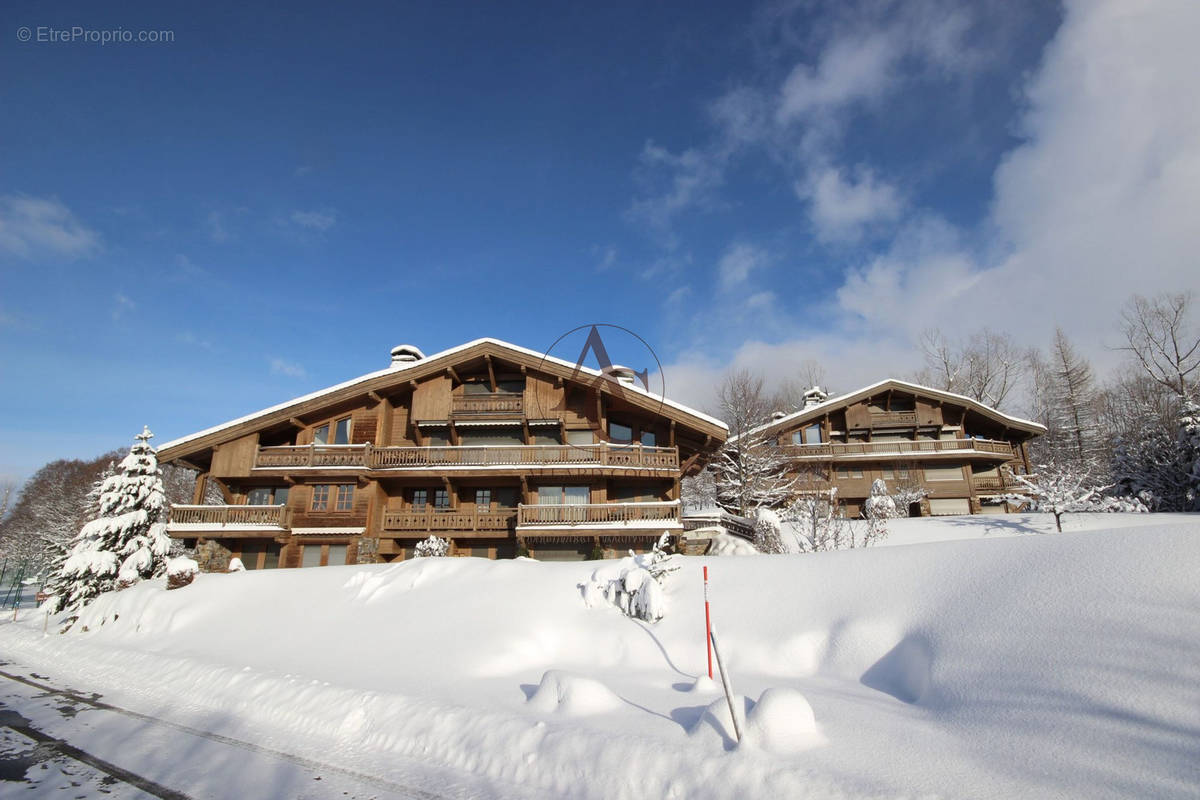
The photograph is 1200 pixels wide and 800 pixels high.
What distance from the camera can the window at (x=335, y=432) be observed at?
2570 centimetres

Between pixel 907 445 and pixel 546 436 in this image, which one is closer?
pixel 546 436

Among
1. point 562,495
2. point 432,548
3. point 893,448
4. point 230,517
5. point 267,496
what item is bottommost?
point 432,548

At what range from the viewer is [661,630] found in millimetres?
9664

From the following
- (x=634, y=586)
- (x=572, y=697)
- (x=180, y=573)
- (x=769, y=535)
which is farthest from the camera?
(x=769, y=535)

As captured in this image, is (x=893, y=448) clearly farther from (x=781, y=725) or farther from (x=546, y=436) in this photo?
(x=781, y=725)

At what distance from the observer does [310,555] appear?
23.9 m

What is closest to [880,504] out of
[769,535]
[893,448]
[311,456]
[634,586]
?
[893,448]

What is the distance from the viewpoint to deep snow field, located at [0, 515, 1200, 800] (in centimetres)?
503

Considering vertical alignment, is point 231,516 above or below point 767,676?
above

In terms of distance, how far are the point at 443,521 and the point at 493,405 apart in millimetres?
5466

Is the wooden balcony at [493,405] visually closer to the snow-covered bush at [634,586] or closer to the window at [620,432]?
the window at [620,432]

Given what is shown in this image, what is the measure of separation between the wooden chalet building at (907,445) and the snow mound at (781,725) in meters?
25.0

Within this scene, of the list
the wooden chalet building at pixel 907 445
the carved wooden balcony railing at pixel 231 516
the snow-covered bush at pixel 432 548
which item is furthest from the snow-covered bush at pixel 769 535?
the carved wooden balcony railing at pixel 231 516

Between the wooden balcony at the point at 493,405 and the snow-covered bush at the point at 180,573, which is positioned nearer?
the snow-covered bush at the point at 180,573
